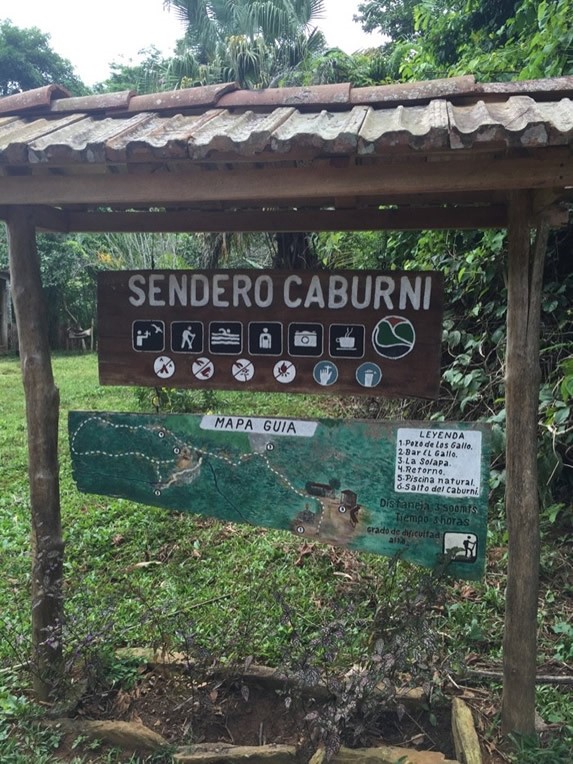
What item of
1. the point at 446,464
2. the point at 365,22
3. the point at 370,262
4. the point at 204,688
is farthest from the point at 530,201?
the point at 365,22

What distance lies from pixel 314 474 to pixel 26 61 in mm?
33148

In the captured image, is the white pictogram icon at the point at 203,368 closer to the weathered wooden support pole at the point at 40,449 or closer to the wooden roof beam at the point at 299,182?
the weathered wooden support pole at the point at 40,449

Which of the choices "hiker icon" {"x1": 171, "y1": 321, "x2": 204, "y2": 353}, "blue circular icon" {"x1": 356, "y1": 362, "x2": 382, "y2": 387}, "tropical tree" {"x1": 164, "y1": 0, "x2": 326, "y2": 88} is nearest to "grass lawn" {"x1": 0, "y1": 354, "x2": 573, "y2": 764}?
"blue circular icon" {"x1": 356, "y1": 362, "x2": 382, "y2": 387}

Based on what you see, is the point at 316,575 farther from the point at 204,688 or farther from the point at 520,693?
the point at 520,693

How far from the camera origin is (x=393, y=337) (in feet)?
7.81

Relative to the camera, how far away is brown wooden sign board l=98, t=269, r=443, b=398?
237 centimetres

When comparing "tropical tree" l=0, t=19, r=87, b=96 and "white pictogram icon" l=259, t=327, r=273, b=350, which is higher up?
"tropical tree" l=0, t=19, r=87, b=96

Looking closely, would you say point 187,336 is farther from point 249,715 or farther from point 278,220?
point 249,715

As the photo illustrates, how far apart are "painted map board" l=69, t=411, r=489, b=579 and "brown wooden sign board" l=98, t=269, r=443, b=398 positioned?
193 mm

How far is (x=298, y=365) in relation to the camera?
2.47 m

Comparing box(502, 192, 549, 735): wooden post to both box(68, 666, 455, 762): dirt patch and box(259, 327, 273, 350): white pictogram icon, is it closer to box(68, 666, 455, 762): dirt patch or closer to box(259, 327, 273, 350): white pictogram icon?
box(68, 666, 455, 762): dirt patch

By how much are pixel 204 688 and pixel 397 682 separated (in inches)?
33.3

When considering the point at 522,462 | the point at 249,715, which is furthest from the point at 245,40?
the point at 249,715

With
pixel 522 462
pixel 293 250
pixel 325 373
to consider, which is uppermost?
pixel 293 250
